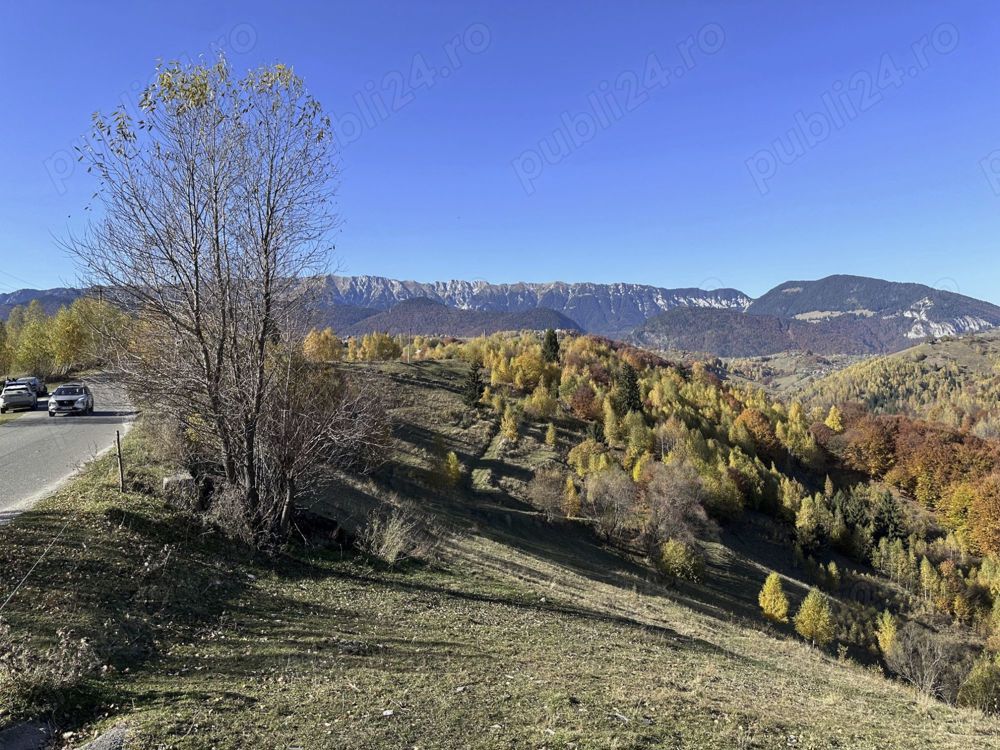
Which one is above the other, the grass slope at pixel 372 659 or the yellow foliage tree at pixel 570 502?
the grass slope at pixel 372 659

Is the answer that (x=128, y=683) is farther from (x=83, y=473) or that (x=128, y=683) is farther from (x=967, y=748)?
(x=967, y=748)

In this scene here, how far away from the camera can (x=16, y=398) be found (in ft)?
103

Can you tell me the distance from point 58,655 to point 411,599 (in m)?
7.33

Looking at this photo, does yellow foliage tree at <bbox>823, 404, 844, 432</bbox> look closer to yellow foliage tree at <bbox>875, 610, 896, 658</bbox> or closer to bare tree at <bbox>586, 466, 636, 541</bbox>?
yellow foliage tree at <bbox>875, 610, 896, 658</bbox>

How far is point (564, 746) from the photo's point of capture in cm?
666

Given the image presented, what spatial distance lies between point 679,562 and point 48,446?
167 ft

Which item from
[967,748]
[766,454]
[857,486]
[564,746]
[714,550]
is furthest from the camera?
[766,454]

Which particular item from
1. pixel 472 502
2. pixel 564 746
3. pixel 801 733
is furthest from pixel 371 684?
pixel 472 502

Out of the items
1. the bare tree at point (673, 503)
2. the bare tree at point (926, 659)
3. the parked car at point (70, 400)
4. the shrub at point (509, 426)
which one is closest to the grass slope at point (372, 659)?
the parked car at point (70, 400)

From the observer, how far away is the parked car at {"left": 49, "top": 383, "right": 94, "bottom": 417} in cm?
2880

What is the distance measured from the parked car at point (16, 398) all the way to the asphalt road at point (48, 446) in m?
1.00

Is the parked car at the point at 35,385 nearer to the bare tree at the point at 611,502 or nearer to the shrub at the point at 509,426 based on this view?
the bare tree at the point at 611,502

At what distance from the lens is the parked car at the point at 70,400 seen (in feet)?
94.5

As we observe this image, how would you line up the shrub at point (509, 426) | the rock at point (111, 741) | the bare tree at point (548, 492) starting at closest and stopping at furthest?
the rock at point (111, 741) → the bare tree at point (548, 492) → the shrub at point (509, 426)
